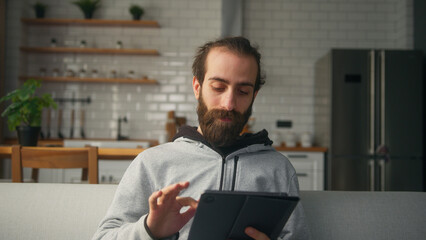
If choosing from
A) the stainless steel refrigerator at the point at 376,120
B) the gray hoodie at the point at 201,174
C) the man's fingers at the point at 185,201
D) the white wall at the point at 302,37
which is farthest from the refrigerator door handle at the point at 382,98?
the man's fingers at the point at 185,201

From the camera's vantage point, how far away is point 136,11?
172 inches

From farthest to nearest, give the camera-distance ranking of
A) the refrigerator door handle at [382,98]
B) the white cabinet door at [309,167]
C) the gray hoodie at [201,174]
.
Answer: the white cabinet door at [309,167] < the refrigerator door handle at [382,98] < the gray hoodie at [201,174]

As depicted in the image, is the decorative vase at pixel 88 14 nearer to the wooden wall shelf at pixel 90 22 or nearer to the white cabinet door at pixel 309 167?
the wooden wall shelf at pixel 90 22

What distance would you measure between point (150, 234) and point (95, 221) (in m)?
0.47

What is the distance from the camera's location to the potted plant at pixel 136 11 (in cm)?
435

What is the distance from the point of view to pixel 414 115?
12.3 ft

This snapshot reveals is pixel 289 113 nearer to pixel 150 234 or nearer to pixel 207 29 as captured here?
pixel 207 29

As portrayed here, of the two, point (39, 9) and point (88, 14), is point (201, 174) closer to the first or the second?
point (88, 14)

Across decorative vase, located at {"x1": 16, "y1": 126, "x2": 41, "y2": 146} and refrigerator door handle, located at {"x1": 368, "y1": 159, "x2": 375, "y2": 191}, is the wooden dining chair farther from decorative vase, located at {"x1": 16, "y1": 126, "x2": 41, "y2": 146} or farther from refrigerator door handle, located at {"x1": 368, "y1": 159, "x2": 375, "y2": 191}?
refrigerator door handle, located at {"x1": 368, "y1": 159, "x2": 375, "y2": 191}

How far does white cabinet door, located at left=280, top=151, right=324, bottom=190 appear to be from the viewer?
389 cm

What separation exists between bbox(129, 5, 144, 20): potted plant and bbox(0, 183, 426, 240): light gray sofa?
133 inches

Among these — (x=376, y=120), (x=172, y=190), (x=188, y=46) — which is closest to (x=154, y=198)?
(x=172, y=190)

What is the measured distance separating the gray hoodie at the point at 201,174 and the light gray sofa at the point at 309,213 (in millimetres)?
182

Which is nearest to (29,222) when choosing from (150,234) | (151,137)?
Answer: (150,234)
